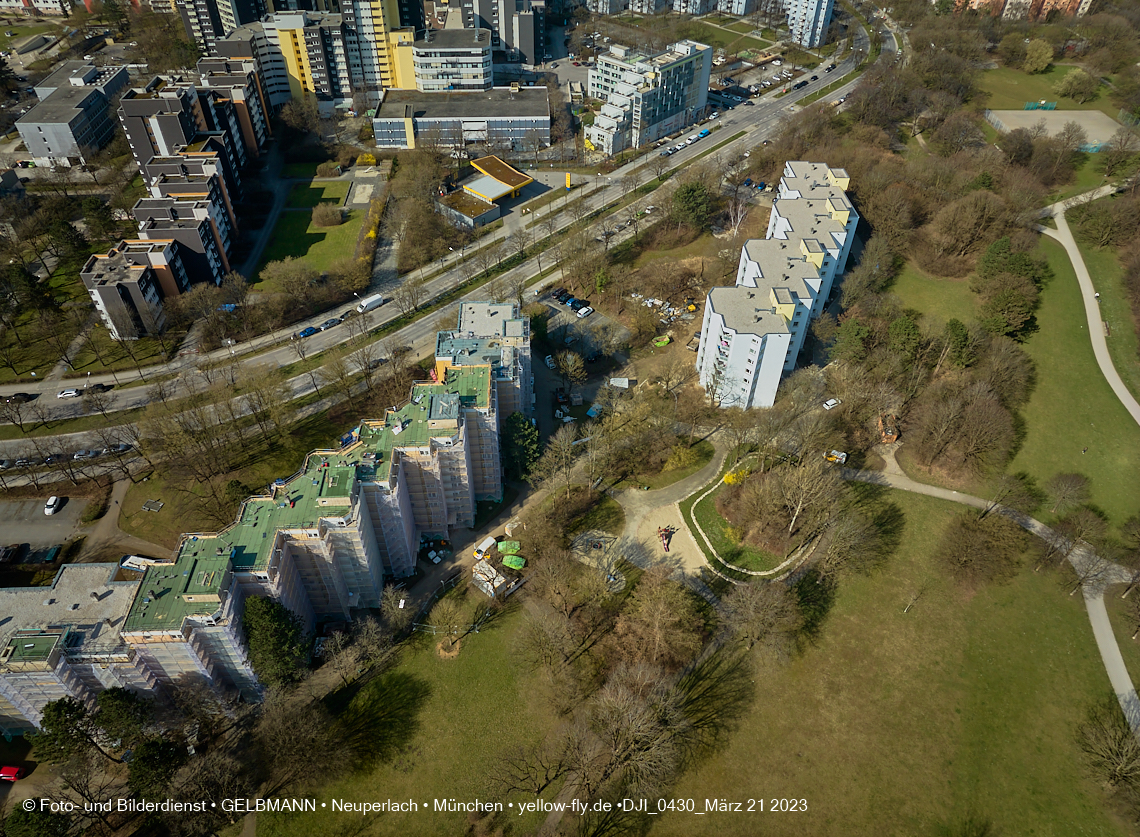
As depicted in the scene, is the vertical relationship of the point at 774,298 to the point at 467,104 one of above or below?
above

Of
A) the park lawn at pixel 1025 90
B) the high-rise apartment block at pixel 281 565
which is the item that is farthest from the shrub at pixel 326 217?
the park lawn at pixel 1025 90

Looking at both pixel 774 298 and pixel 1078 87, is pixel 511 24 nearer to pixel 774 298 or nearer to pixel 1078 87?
pixel 774 298

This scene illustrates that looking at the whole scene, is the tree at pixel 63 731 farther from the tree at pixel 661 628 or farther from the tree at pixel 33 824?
the tree at pixel 661 628

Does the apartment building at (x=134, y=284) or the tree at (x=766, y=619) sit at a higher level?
the apartment building at (x=134, y=284)

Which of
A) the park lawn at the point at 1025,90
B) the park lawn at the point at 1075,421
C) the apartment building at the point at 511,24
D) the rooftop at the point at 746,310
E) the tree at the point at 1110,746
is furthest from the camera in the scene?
the apartment building at the point at 511,24

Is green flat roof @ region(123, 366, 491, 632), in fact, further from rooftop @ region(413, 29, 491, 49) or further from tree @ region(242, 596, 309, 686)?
rooftop @ region(413, 29, 491, 49)

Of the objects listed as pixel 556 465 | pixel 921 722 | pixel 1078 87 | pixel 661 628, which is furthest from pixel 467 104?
pixel 1078 87
